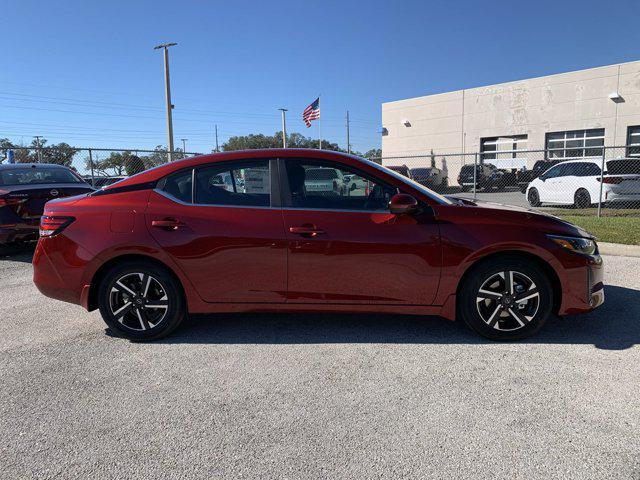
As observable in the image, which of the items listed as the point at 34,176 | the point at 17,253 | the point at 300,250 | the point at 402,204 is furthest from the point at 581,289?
the point at 17,253

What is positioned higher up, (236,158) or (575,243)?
(236,158)

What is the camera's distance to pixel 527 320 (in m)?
3.97

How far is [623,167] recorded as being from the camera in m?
13.7

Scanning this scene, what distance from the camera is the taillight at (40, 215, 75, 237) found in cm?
414

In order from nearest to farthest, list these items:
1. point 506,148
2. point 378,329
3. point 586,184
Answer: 1. point 378,329
2. point 586,184
3. point 506,148

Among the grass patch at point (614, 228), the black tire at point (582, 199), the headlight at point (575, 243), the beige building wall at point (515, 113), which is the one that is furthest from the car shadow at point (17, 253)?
the beige building wall at point (515, 113)

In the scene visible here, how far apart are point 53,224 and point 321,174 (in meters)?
2.37

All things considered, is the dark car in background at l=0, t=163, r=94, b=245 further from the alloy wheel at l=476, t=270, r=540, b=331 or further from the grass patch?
the grass patch

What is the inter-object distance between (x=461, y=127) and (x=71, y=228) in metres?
35.3

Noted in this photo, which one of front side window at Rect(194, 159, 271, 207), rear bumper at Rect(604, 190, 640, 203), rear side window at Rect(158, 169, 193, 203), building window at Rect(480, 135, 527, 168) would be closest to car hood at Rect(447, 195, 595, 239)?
front side window at Rect(194, 159, 271, 207)

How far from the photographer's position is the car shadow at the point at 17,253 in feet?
26.8

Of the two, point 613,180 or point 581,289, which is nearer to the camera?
point 581,289

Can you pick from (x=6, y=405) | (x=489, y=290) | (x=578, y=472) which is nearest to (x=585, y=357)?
(x=489, y=290)

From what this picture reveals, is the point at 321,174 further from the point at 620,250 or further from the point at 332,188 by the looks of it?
the point at 620,250
